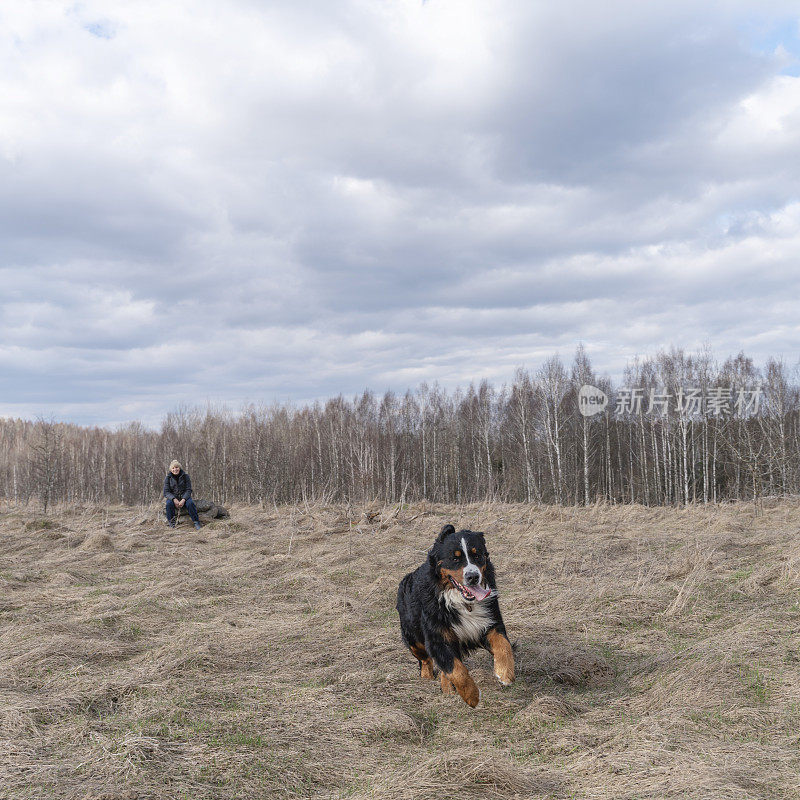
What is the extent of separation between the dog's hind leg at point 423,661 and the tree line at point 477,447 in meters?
28.1

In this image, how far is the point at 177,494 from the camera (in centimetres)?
1484

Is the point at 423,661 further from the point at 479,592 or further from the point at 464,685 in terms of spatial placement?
the point at 479,592

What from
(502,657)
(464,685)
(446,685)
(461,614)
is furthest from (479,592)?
(446,685)

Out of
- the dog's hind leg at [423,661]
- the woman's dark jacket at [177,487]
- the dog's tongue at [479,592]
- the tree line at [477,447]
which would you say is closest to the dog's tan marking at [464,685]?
the dog's tongue at [479,592]

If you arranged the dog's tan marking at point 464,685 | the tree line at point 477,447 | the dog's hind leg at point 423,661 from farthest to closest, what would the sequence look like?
the tree line at point 477,447 < the dog's hind leg at point 423,661 < the dog's tan marking at point 464,685

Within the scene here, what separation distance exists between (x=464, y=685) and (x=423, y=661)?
2.80ft

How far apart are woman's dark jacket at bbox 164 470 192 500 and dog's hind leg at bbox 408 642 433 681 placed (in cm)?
1131

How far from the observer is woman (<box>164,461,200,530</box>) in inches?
578

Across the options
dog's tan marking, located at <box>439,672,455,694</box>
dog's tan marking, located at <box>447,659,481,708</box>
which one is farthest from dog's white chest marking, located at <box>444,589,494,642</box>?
dog's tan marking, located at <box>439,672,455,694</box>

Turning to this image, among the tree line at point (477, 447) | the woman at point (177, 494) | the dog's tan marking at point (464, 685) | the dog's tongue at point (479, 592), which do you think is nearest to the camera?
the dog's tan marking at point (464, 685)

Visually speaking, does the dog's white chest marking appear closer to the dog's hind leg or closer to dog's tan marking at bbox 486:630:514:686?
dog's tan marking at bbox 486:630:514:686

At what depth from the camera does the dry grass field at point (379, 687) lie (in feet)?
10.1

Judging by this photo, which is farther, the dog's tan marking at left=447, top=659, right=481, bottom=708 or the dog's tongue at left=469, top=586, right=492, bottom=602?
the dog's tongue at left=469, top=586, right=492, bottom=602

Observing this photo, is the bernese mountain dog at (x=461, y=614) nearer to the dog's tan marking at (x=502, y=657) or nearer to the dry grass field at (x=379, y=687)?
the dog's tan marking at (x=502, y=657)
